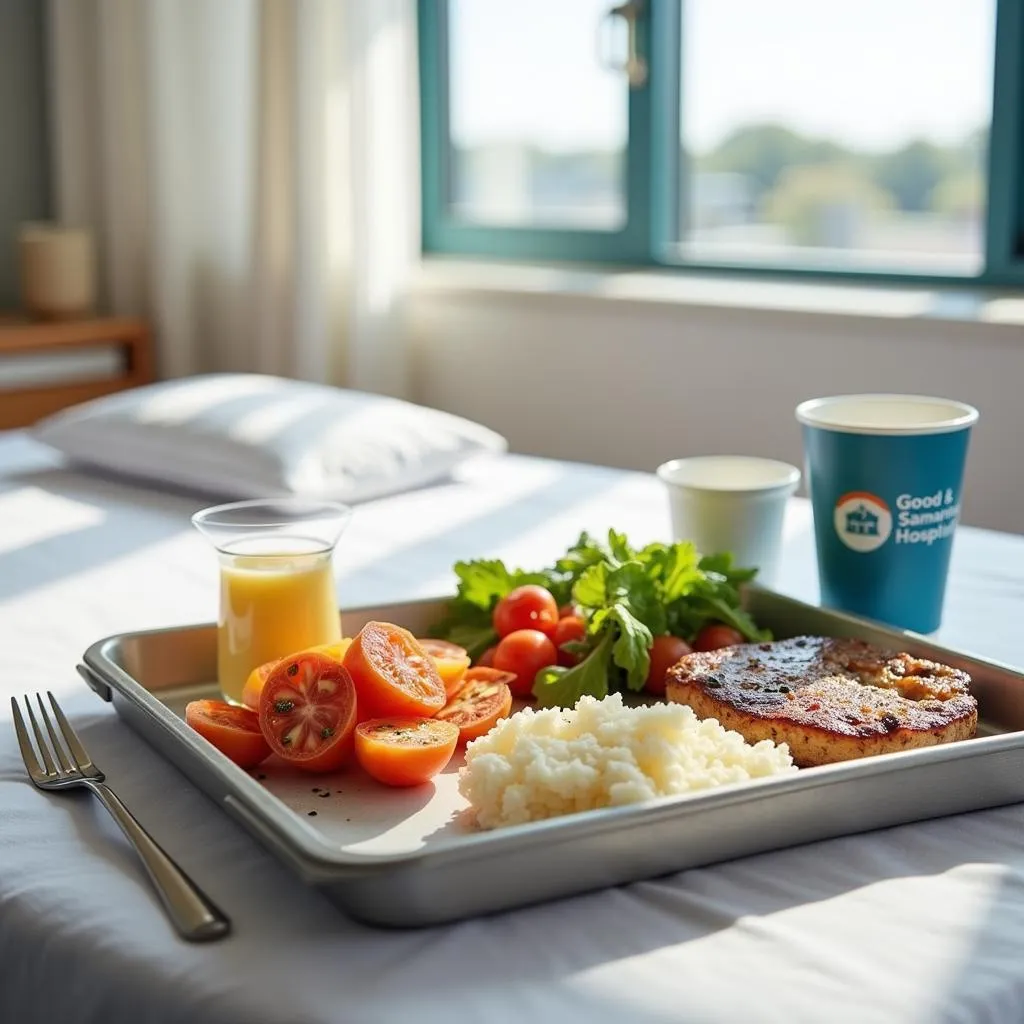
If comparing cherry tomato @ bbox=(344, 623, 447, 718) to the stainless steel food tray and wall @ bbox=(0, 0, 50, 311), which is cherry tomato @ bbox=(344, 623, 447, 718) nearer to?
the stainless steel food tray

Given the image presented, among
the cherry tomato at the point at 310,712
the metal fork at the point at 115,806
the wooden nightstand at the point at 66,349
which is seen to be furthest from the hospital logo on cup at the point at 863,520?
the wooden nightstand at the point at 66,349

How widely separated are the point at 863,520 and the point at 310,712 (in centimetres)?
51

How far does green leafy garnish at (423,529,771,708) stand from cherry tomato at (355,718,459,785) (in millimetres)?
160

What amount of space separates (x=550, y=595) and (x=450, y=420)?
0.95 metres

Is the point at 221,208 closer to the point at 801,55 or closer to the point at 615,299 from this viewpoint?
the point at 615,299

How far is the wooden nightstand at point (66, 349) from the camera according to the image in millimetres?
3258

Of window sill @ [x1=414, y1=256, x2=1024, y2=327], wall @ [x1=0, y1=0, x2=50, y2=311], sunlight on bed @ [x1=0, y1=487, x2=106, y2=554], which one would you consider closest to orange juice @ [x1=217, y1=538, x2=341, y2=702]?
sunlight on bed @ [x1=0, y1=487, x2=106, y2=554]

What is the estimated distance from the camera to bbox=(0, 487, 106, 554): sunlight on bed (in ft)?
5.56

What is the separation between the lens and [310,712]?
0.88 metres

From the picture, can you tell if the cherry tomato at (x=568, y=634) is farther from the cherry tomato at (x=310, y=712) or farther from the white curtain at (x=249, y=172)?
the white curtain at (x=249, y=172)

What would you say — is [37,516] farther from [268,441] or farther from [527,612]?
[527,612]

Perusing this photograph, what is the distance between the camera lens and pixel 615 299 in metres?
2.83

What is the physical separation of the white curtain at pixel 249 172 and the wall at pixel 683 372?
182 millimetres

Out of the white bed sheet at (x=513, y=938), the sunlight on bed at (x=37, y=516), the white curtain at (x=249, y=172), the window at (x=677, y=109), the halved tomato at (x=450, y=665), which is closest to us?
the white bed sheet at (x=513, y=938)
